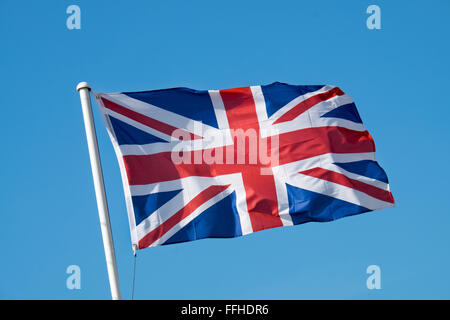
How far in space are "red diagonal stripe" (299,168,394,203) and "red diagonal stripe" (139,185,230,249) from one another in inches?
87.1

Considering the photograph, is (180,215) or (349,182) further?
(349,182)

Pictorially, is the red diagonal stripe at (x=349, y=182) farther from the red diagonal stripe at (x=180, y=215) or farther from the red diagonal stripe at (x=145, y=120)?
the red diagonal stripe at (x=145, y=120)

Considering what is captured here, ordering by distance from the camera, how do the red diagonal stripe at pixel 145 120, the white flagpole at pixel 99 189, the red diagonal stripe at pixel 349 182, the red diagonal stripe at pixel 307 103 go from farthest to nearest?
the red diagonal stripe at pixel 307 103 < the red diagonal stripe at pixel 349 182 < the red diagonal stripe at pixel 145 120 < the white flagpole at pixel 99 189

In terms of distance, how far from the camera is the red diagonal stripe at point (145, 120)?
1509cm

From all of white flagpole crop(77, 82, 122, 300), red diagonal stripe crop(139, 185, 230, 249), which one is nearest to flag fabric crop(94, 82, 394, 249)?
red diagonal stripe crop(139, 185, 230, 249)

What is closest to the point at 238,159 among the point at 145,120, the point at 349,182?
the point at 145,120

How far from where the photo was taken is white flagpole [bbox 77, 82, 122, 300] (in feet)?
41.7

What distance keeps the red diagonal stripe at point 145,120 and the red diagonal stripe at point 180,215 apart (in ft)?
4.51

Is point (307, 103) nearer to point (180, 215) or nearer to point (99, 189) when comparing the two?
point (180, 215)

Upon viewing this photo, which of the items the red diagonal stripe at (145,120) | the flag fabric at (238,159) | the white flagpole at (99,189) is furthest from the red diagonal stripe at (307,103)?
the white flagpole at (99,189)

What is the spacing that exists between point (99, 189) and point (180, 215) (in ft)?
7.68

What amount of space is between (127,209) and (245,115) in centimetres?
417

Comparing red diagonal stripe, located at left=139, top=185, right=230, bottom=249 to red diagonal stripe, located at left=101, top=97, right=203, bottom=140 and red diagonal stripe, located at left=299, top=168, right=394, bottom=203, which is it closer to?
red diagonal stripe, located at left=101, top=97, right=203, bottom=140

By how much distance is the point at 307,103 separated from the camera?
17.4 m
